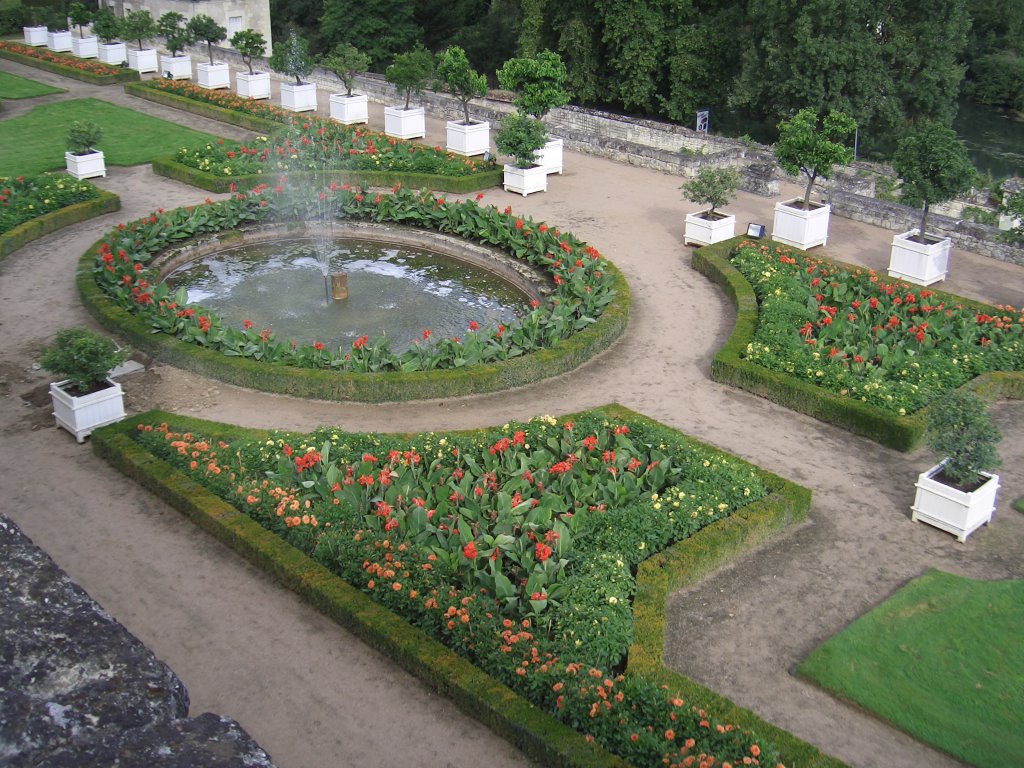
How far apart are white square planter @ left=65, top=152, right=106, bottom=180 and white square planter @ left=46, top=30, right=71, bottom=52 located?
1751 centimetres

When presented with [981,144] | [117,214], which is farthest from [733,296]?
[981,144]

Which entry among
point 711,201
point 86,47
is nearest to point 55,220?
point 711,201

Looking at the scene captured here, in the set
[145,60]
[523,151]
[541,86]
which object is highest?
[541,86]

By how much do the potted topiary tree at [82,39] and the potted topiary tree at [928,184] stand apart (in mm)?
30086

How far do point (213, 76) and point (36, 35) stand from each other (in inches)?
477

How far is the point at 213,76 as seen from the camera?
32.5 metres

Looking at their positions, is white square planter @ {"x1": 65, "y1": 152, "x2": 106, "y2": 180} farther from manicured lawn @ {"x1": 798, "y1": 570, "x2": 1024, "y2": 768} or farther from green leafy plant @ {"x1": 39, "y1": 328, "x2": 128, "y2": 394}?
manicured lawn @ {"x1": 798, "y1": 570, "x2": 1024, "y2": 768}

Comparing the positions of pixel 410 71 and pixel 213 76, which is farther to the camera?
pixel 213 76

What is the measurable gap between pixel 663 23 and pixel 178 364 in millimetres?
27706

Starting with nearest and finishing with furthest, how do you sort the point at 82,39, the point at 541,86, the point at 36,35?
1. the point at 541,86
2. the point at 82,39
3. the point at 36,35

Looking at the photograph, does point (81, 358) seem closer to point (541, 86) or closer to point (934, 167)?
point (934, 167)

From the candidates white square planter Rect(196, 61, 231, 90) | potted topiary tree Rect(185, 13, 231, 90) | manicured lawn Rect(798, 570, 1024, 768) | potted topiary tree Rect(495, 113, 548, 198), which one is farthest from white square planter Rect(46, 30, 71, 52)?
manicured lawn Rect(798, 570, 1024, 768)

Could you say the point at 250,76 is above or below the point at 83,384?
above

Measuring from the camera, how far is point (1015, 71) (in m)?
46.8
